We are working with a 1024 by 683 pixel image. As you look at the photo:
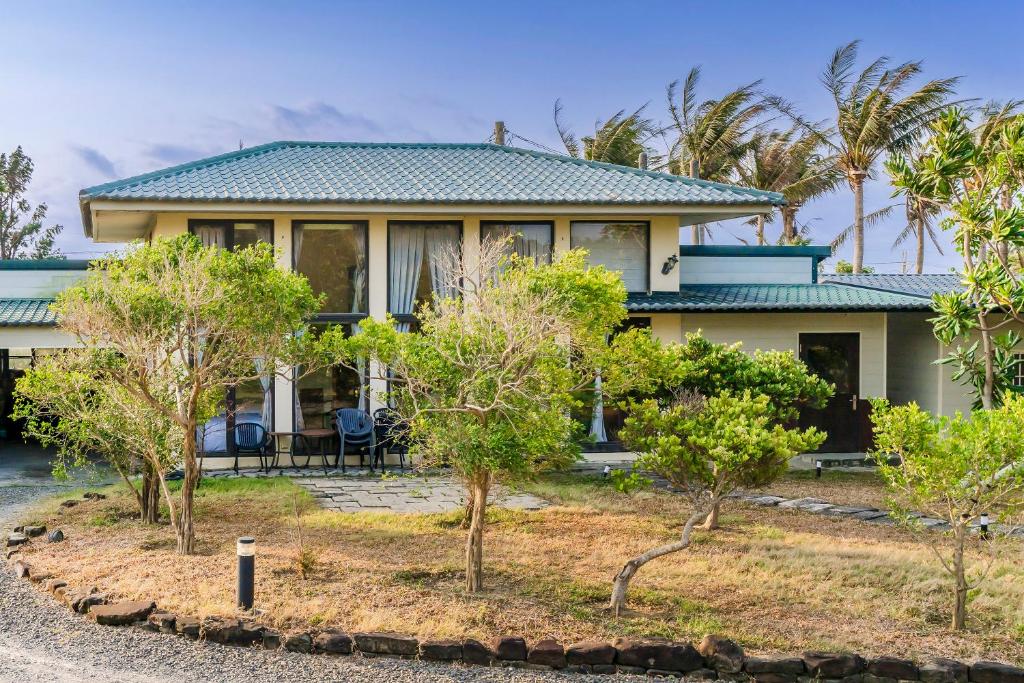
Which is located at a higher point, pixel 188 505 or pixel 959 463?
pixel 959 463

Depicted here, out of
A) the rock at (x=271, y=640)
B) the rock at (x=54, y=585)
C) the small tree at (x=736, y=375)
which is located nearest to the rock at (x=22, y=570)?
the rock at (x=54, y=585)

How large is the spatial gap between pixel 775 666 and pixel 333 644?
112 inches

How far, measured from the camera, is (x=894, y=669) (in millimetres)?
5508

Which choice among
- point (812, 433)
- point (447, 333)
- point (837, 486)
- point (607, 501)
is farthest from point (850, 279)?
point (447, 333)

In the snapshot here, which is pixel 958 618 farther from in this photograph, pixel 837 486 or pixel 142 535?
pixel 142 535

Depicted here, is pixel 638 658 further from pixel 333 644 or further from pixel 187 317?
pixel 187 317

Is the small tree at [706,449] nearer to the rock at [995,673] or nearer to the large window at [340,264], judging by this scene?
the rock at [995,673]

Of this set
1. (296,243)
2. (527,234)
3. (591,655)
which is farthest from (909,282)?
(591,655)

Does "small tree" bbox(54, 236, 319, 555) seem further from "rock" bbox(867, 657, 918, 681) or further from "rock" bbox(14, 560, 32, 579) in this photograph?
"rock" bbox(867, 657, 918, 681)

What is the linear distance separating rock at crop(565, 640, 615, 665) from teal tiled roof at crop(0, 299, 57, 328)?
37.5 feet

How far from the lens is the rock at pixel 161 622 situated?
618 cm

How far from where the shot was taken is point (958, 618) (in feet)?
20.8

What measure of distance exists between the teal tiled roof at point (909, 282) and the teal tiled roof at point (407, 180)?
5.77 meters

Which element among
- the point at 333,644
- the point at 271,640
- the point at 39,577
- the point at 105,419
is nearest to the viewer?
the point at 333,644
